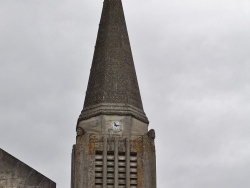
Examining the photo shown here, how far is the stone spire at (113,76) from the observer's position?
2352 centimetres

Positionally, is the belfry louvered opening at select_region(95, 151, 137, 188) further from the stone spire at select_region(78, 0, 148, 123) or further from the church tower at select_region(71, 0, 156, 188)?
the stone spire at select_region(78, 0, 148, 123)

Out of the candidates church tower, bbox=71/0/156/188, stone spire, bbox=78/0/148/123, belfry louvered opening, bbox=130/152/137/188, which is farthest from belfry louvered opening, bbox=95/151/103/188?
stone spire, bbox=78/0/148/123

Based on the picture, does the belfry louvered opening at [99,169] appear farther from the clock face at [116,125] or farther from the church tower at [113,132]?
the clock face at [116,125]

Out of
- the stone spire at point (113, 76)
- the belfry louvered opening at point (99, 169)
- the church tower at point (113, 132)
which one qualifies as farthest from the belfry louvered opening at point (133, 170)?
the stone spire at point (113, 76)

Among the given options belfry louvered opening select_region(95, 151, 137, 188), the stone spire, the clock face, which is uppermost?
the stone spire

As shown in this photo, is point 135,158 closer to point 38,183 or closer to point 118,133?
point 118,133

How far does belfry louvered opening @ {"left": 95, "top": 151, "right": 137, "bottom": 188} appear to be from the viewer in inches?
882

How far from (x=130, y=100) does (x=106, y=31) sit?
2.64 meters

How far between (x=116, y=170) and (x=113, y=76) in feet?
9.46

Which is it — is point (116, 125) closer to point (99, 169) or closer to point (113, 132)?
point (113, 132)

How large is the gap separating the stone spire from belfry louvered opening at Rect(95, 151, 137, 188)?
122 centimetres

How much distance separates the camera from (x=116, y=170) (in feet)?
73.8

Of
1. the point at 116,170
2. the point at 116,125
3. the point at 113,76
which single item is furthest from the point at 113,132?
the point at 113,76

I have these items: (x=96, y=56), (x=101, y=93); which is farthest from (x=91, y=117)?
(x=96, y=56)
